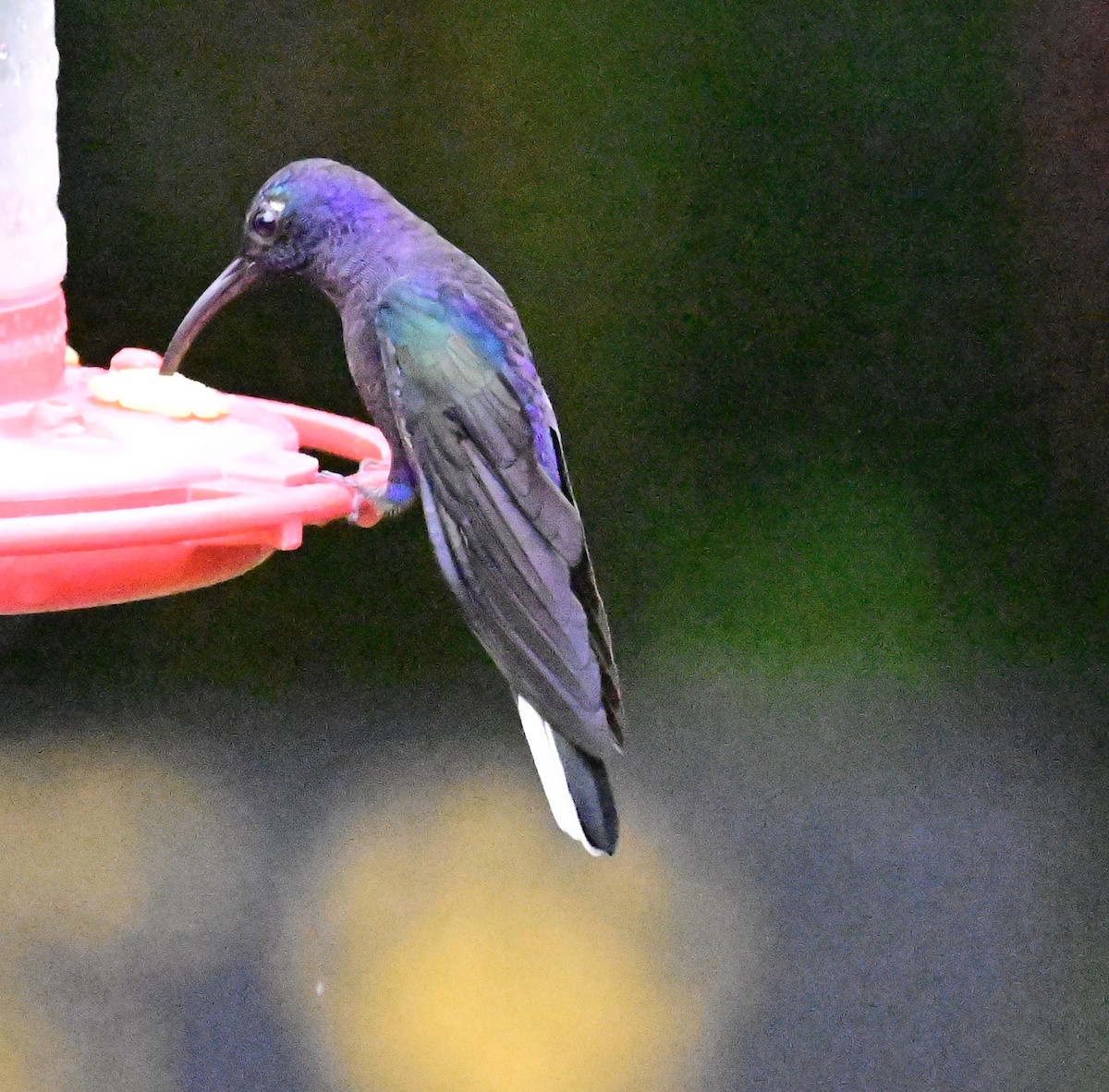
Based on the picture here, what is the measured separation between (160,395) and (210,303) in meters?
0.11

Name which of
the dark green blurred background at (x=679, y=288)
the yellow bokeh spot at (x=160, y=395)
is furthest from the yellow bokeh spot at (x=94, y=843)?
the yellow bokeh spot at (x=160, y=395)

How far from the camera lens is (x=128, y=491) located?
0.85 m

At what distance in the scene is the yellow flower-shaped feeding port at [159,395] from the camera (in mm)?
1006

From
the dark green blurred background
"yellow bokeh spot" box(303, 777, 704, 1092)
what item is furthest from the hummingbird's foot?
"yellow bokeh spot" box(303, 777, 704, 1092)

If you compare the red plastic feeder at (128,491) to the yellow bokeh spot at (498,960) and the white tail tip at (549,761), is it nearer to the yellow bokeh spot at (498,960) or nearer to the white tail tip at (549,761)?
the white tail tip at (549,761)

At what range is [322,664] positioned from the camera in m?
2.36

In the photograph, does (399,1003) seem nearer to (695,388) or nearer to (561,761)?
(695,388)

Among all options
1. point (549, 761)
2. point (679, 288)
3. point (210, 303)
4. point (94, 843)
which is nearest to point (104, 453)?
point (210, 303)

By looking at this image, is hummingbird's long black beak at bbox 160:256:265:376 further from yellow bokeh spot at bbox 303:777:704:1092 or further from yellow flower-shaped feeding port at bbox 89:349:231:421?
yellow bokeh spot at bbox 303:777:704:1092

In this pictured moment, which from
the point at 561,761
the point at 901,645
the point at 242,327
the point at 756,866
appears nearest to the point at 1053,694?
the point at 901,645

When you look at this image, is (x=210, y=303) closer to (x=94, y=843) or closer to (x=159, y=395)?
(x=159, y=395)

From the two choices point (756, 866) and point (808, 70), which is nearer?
point (808, 70)

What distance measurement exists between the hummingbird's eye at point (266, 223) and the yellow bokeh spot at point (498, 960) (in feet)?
4.48

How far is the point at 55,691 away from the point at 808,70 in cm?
136
